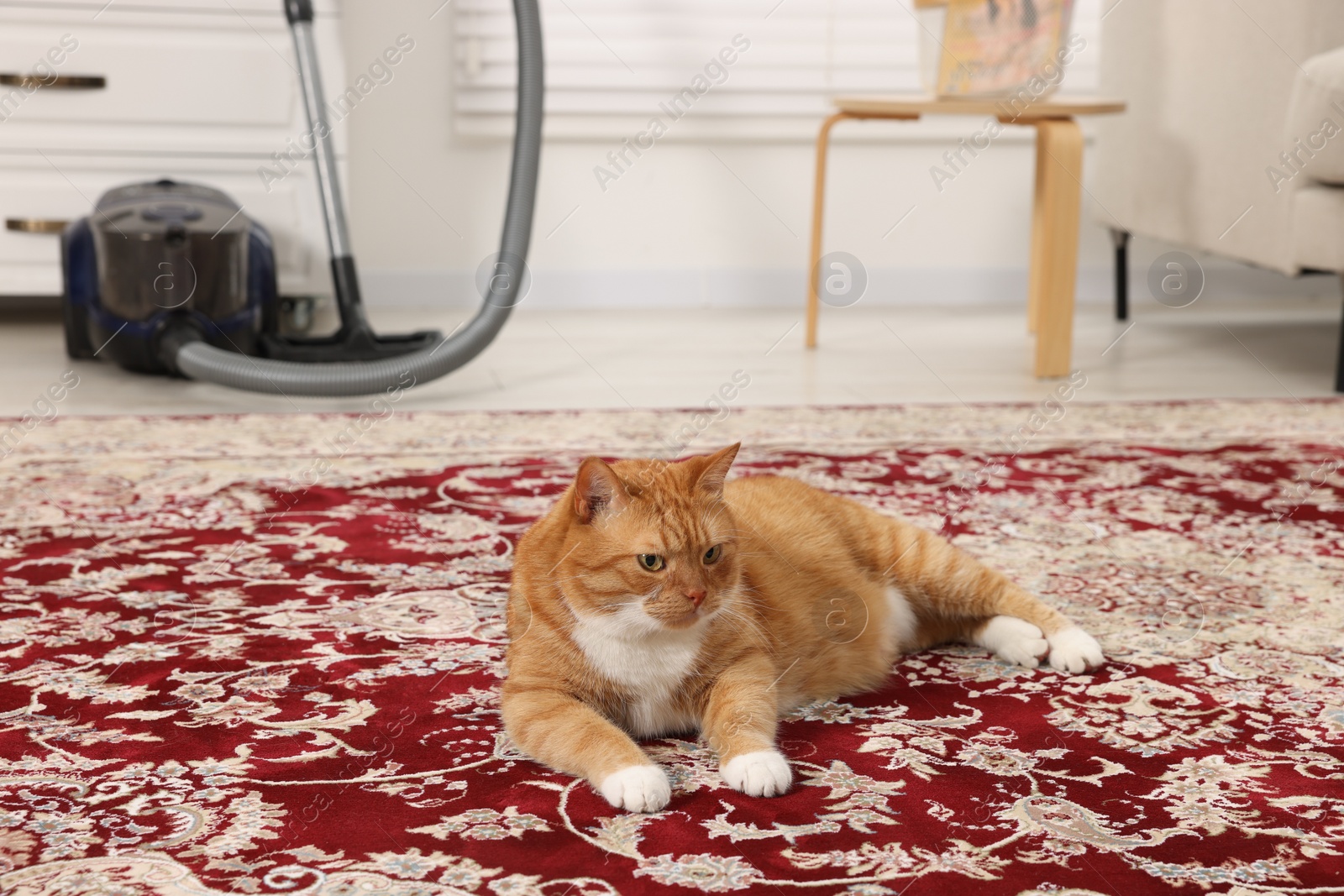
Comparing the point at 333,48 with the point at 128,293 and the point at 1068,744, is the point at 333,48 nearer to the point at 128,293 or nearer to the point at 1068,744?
the point at 128,293

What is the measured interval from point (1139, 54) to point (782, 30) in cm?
91

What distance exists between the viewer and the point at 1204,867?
3.10 feet

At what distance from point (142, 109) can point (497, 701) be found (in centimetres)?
217

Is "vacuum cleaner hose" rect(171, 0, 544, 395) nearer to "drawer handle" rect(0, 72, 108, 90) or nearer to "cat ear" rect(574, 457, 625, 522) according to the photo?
"drawer handle" rect(0, 72, 108, 90)

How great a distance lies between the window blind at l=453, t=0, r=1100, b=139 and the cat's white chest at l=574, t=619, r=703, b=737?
255 cm

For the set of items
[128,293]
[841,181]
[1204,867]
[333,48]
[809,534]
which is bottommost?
[1204,867]

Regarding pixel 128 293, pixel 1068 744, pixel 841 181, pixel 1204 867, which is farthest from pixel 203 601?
pixel 841 181

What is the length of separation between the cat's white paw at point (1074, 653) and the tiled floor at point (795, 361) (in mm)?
1253

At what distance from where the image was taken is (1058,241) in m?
2.67

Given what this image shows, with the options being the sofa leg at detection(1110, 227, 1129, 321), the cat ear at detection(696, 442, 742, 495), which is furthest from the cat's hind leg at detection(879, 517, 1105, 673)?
the sofa leg at detection(1110, 227, 1129, 321)

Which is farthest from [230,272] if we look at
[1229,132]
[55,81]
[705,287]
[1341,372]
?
[1341,372]

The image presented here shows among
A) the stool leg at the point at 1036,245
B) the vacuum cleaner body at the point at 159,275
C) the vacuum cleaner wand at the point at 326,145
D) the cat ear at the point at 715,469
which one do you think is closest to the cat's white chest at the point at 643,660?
the cat ear at the point at 715,469

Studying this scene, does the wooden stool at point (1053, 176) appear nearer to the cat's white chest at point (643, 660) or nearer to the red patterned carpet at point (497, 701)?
the red patterned carpet at point (497, 701)

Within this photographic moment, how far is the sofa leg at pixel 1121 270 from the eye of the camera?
11.1ft
